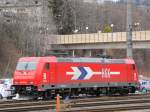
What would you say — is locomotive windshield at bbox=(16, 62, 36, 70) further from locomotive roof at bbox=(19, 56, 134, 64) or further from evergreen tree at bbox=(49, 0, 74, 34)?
evergreen tree at bbox=(49, 0, 74, 34)

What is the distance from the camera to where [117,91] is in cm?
4034

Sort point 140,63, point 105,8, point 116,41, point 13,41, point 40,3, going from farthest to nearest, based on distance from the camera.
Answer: point 105,8 < point 140,63 < point 40,3 < point 13,41 < point 116,41

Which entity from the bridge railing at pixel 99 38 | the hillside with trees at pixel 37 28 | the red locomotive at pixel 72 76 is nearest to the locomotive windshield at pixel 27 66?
the red locomotive at pixel 72 76

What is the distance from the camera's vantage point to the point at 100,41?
87.2 meters

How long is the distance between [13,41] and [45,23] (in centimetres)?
1205

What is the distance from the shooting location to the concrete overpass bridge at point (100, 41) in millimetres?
78562

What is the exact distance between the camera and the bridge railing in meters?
78.1

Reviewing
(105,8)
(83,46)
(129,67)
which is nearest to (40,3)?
(83,46)

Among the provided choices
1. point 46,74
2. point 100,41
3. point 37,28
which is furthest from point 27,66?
point 37,28

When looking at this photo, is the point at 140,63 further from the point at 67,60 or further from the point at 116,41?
the point at 67,60

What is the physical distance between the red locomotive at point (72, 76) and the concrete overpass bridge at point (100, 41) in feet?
121

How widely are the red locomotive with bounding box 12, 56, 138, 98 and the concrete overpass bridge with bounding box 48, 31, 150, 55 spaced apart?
36.8 meters

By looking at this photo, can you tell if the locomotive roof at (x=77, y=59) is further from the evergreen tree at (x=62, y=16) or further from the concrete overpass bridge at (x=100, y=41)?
the evergreen tree at (x=62, y=16)

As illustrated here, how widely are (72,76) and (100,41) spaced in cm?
5018
